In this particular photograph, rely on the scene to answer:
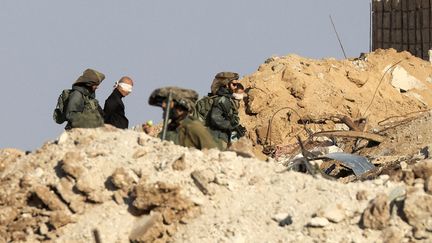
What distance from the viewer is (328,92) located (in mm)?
27016

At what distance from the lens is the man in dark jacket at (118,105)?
52.3 feet

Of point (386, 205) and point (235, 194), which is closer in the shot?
point (386, 205)

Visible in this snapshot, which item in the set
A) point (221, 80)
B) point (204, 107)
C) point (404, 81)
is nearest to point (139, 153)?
point (221, 80)

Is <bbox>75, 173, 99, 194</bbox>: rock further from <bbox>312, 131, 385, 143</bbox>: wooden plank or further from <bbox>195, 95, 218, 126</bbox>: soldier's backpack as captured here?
<bbox>312, 131, 385, 143</bbox>: wooden plank

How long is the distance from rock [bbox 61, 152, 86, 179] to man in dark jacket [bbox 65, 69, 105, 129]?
8.26 ft

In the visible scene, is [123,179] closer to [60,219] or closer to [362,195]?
[60,219]

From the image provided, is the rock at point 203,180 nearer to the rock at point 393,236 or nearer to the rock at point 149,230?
the rock at point 149,230

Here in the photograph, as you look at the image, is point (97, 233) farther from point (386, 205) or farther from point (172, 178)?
point (386, 205)

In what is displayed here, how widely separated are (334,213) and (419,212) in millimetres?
603

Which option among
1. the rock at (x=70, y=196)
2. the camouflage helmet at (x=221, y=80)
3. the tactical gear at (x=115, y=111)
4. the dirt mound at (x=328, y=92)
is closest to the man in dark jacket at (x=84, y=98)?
the tactical gear at (x=115, y=111)

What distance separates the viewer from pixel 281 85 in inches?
1058

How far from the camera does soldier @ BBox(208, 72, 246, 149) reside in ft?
53.7

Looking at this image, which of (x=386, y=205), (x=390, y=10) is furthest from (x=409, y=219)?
(x=390, y=10)

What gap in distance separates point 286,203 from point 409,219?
3.23 ft
